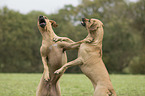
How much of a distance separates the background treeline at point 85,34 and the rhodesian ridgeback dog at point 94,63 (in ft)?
84.7

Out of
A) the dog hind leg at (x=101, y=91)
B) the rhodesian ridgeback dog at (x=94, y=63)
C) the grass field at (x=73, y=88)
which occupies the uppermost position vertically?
the rhodesian ridgeback dog at (x=94, y=63)

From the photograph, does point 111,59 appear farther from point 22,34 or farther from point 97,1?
point 22,34

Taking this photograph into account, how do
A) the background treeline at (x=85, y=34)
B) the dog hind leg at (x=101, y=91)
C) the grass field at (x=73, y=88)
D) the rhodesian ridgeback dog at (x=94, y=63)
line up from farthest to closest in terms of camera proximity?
the background treeline at (x=85, y=34) < the grass field at (x=73, y=88) < the rhodesian ridgeback dog at (x=94, y=63) < the dog hind leg at (x=101, y=91)

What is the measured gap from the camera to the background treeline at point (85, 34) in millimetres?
33094

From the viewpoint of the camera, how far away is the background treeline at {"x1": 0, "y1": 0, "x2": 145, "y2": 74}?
3309cm

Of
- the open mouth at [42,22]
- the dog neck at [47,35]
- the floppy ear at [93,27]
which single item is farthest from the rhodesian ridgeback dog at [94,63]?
the open mouth at [42,22]

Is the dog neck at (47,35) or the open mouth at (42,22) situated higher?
the open mouth at (42,22)

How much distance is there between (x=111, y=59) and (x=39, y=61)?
475 inches

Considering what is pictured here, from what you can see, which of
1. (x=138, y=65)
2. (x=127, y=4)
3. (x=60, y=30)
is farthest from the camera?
(x=127, y=4)

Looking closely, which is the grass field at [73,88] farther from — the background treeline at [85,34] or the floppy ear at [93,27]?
the background treeline at [85,34]

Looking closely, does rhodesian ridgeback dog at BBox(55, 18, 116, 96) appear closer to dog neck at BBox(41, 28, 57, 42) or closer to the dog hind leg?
the dog hind leg

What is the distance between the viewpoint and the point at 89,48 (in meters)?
4.68

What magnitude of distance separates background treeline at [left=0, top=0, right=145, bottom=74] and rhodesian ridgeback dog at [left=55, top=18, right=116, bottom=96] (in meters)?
25.8

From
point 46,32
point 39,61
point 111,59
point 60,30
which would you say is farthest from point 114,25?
point 46,32
